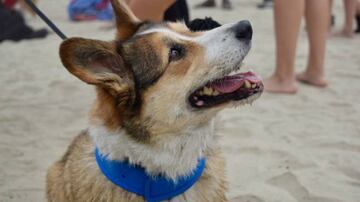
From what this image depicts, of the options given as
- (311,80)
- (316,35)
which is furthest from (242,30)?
(311,80)

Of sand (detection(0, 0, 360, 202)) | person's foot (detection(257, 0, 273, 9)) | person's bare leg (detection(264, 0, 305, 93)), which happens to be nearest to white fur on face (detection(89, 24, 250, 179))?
sand (detection(0, 0, 360, 202))

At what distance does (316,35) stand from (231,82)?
9.46ft

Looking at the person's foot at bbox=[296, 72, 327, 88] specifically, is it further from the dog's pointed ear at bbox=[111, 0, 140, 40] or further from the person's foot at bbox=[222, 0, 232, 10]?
the person's foot at bbox=[222, 0, 232, 10]

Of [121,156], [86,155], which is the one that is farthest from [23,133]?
[121,156]

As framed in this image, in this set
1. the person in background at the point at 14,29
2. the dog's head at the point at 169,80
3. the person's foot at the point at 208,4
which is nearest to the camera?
the dog's head at the point at 169,80

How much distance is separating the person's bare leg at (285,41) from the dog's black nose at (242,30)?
2.43 metres

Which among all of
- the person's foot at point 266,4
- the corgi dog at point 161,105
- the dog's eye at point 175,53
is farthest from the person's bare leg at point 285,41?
the person's foot at point 266,4

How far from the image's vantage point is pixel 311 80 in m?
5.26

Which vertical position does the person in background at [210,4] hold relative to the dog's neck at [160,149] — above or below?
below

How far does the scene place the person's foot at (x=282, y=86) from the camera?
4977 millimetres

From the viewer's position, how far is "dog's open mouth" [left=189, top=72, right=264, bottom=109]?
2422mm

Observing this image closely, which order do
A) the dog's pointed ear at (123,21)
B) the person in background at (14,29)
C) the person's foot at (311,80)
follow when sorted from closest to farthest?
1. the dog's pointed ear at (123,21)
2. the person's foot at (311,80)
3. the person in background at (14,29)

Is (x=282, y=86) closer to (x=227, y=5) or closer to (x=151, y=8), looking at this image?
(x=151, y=8)

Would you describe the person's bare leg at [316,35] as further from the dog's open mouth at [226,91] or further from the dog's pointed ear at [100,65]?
the dog's pointed ear at [100,65]
